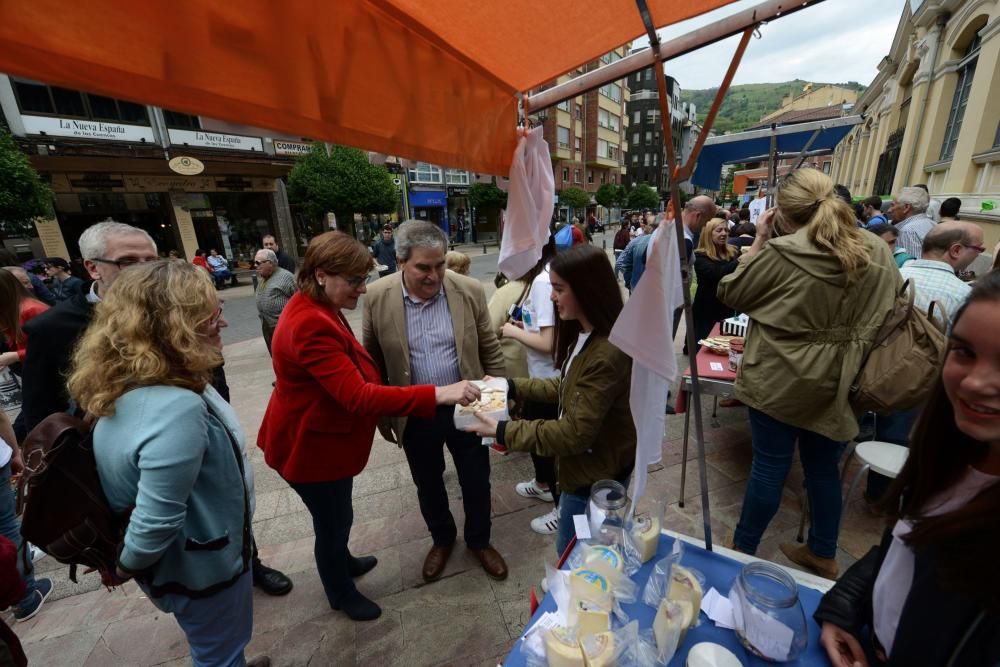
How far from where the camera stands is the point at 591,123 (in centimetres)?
3978

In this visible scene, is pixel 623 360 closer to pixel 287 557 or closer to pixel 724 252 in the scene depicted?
pixel 287 557

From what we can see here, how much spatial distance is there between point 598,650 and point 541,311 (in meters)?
2.00

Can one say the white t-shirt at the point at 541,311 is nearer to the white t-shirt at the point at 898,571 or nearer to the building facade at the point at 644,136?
the white t-shirt at the point at 898,571

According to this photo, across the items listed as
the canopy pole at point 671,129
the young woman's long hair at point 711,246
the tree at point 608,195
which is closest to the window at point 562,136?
the tree at point 608,195

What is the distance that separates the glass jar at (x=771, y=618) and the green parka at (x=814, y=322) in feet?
3.59

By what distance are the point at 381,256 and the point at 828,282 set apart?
1016cm

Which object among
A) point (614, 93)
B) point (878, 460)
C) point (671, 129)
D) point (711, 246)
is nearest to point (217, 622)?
point (671, 129)

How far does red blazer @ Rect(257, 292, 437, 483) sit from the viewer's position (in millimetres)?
1835

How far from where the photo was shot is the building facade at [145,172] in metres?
13.2

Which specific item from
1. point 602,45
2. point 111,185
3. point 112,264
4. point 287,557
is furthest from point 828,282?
point 111,185

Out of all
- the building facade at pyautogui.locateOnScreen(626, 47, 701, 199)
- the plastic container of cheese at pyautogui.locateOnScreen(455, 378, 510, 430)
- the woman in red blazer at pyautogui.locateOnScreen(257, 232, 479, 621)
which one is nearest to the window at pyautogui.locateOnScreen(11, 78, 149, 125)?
the woman in red blazer at pyautogui.locateOnScreen(257, 232, 479, 621)

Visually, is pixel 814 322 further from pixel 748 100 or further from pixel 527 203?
pixel 748 100

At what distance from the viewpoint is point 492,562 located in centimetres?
262

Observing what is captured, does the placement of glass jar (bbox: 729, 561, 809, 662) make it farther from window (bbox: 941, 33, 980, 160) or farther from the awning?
window (bbox: 941, 33, 980, 160)
